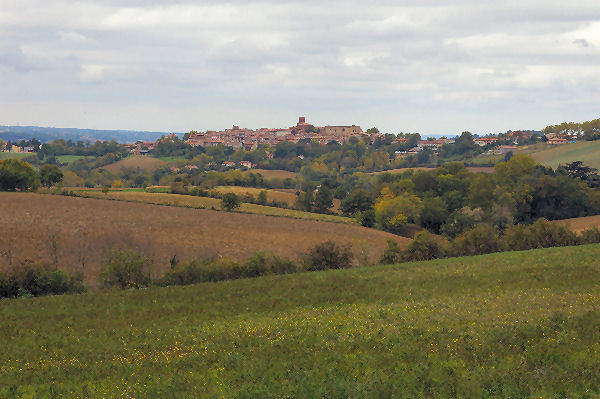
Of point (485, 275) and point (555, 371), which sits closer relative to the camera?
point (555, 371)

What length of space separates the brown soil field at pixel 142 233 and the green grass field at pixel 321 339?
18919 millimetres

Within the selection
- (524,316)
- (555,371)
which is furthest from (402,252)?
(555,371)

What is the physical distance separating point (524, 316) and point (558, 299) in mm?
4909

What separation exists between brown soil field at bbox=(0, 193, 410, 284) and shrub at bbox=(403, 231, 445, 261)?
5.41 metres

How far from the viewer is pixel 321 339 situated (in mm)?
24969

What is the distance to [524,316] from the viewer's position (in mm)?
26781

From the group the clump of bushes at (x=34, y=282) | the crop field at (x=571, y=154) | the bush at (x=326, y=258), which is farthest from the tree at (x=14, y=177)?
the crop field at (x=571, y=154)

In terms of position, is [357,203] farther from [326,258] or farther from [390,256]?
[326,258]

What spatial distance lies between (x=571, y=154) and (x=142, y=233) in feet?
428

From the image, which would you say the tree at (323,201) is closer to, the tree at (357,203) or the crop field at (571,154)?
the tree at (357,203)

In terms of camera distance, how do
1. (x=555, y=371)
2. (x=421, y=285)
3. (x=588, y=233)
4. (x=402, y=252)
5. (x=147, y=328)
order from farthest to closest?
(x=588, y=233) < (x=402, y=252) < (x=421, y=285) < (x=147, y=328) < (x=555, y=371)

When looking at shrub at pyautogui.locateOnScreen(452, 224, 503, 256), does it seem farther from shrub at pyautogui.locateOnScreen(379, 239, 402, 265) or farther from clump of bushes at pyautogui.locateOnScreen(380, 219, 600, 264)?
shrub at pyautogui.locateOnScreen(379, 239, 402, 265)

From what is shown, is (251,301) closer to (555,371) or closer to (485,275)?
(485,275)

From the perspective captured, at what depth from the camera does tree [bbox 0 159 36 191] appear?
83.3 metres
